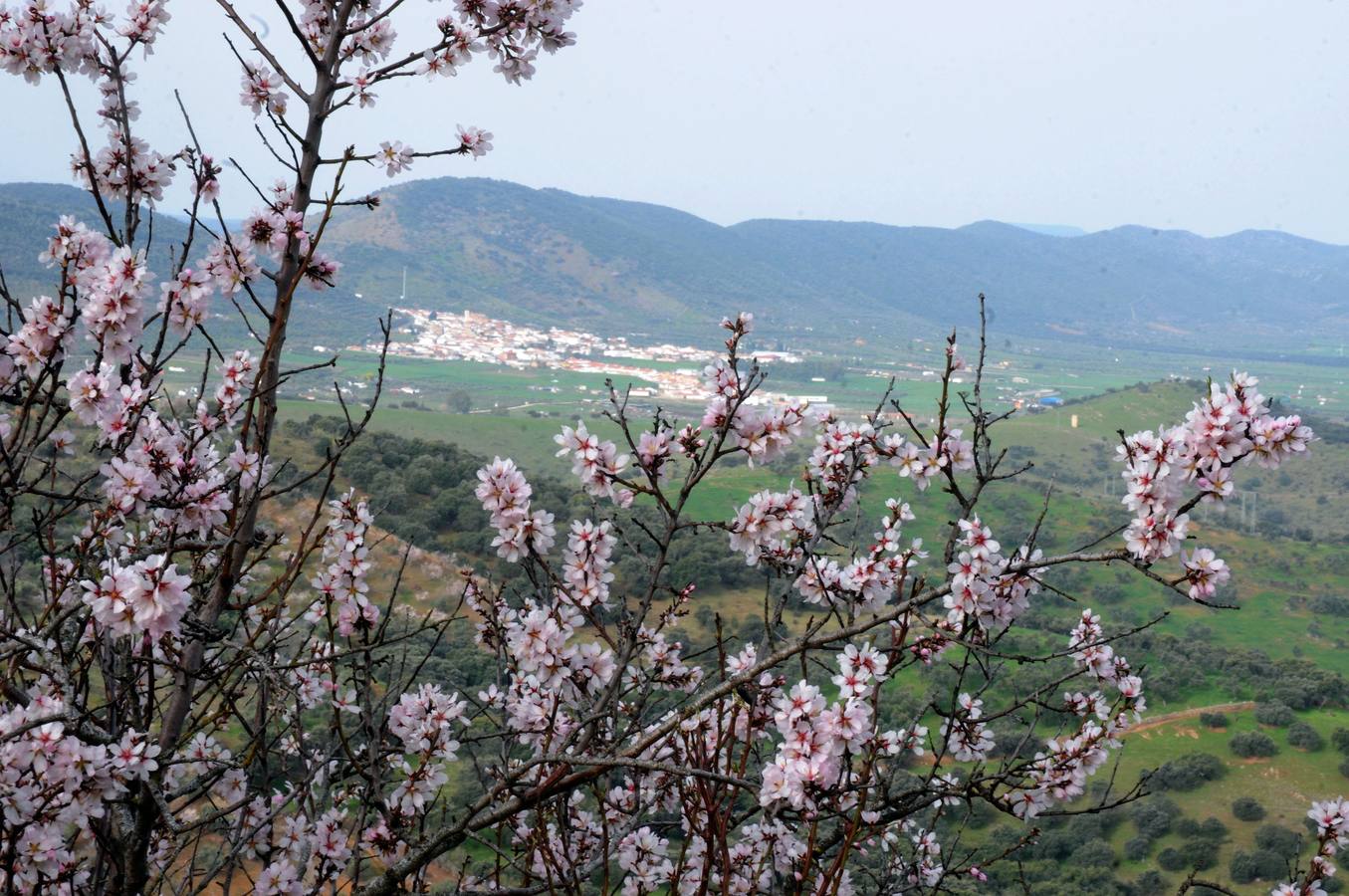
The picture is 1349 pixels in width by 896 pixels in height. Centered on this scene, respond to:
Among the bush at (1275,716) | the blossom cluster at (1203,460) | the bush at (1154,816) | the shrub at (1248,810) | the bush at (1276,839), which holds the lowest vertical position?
the bush at (1154,816)

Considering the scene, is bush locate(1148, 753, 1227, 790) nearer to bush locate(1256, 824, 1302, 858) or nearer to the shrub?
the shrub

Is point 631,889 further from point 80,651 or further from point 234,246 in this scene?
point 234,246

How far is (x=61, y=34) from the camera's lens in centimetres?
363

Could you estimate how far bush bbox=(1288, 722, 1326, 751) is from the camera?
21000 mm

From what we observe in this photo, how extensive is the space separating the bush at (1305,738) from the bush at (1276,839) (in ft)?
15.2

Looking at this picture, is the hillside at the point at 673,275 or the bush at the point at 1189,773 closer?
the bush at the point at 1189,773

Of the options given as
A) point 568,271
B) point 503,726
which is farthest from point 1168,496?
point 568,271

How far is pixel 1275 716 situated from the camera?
73.5ft

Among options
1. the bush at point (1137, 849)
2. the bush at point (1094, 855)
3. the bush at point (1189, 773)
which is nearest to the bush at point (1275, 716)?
the bush at point (1189, 773)

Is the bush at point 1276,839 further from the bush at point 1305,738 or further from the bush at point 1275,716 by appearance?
the bush at point 1275,716

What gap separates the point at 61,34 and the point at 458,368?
329ft

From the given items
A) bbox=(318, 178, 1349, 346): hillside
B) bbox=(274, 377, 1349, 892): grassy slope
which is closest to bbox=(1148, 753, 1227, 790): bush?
bbox=(274, 377, 1349, 892): grassy slope

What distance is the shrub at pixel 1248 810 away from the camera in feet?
59.7

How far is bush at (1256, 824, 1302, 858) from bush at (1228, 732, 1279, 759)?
3626 millimetres
